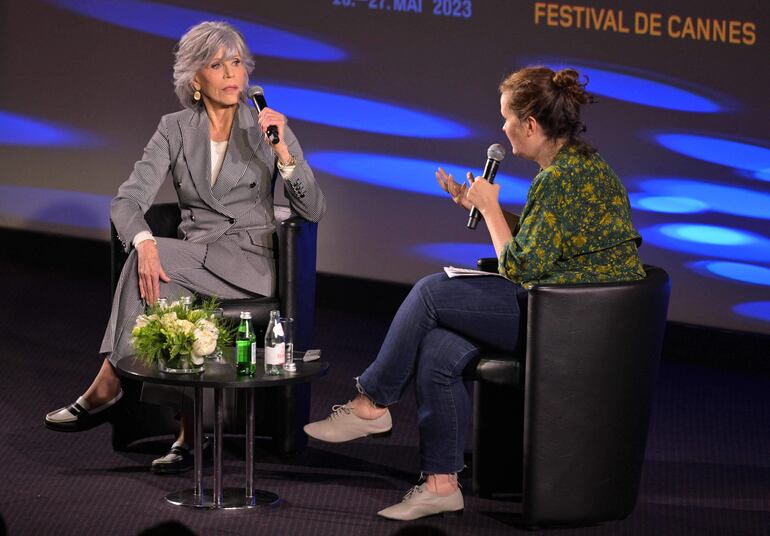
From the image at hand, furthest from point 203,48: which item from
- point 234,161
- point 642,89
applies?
point 642,89

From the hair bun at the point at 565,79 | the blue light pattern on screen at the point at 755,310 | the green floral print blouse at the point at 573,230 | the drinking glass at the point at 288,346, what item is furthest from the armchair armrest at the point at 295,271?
the blue light pattern on screen at the point at 755,310

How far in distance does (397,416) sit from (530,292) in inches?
58.5

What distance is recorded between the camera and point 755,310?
5449 millimetres

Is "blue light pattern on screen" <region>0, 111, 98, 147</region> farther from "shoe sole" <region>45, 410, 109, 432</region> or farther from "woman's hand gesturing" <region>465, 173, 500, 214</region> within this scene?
"woman's hand gesturing" <region>465, 173, 500, 214</region>

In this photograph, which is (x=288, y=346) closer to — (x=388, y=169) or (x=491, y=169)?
(x=491, y=169)

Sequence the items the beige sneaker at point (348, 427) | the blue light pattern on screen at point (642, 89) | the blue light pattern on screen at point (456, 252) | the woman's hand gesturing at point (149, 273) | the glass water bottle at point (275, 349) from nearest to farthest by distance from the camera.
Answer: the glass water bottle at point (275, 349)
the beige sneaker at point (348, 427)
the woman's hand gesturing at point (149, 273)
the blue light pattern on screen at point (642, 89)
the blue light pattern on screen at point (456, 252)

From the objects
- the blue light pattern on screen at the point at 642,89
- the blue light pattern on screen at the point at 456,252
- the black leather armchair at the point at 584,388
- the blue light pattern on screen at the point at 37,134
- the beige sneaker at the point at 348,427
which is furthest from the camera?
the blue light pattern on screen at the point at 37,134

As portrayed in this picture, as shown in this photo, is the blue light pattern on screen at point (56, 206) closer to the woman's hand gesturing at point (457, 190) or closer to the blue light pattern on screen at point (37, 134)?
the blue light pattern on screen at point (37, 134)

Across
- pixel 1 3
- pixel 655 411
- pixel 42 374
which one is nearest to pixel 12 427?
pixel 42 374

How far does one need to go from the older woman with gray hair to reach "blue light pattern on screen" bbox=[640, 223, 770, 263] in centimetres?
195

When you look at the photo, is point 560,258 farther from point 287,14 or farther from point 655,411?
point 287,14

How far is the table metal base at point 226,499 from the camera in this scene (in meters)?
3.60

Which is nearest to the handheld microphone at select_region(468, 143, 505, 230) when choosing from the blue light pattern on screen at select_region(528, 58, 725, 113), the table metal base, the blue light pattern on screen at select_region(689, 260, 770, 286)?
the table metal base

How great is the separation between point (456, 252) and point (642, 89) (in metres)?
1.24
